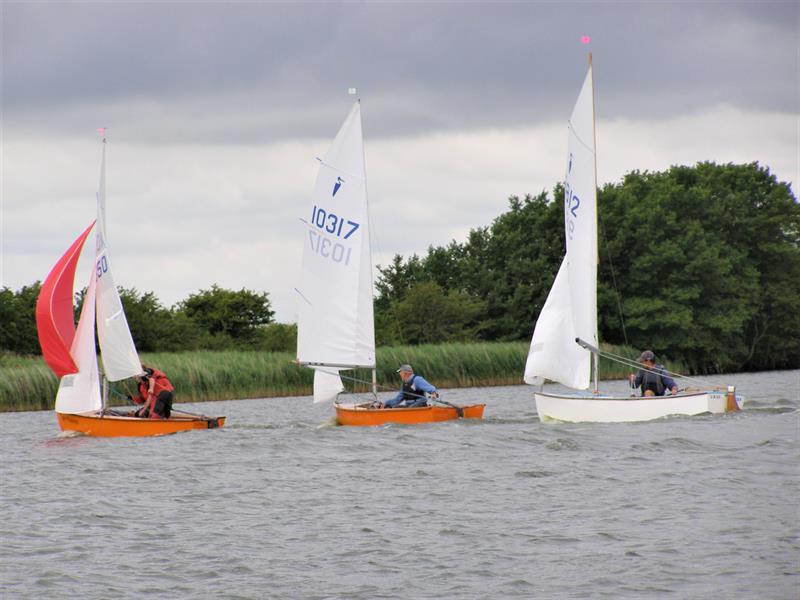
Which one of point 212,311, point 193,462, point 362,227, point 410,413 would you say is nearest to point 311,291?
point 362,227

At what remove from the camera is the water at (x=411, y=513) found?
37.1 feet

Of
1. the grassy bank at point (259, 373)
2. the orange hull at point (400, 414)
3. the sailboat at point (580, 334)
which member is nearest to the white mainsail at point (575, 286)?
the sailboat at point (580, 334)

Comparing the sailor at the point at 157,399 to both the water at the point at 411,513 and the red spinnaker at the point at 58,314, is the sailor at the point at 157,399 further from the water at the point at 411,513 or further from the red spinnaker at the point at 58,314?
the red spinnaker at the point at 58,314

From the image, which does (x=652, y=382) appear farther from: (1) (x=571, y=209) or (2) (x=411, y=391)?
(2) (x=411, y=391)

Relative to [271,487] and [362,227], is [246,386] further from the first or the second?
[271,487]

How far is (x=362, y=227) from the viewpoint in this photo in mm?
26203

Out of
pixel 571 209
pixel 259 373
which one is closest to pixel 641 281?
pixel 259 373

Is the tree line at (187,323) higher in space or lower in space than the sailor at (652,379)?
higher

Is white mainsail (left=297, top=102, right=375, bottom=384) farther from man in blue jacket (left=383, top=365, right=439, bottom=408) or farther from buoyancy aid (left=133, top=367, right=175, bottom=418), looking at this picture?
buoyancy aid (left=133, top=367, right=175, bottom=418)

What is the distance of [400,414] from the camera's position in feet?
76.2

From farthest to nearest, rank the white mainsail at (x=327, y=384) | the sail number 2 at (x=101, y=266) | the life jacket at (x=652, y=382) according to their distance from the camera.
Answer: the white mainsail at (x=327, y=384) → the life jacket at (x=652, y=382) → the sail number 2 at (x=101, y=266)

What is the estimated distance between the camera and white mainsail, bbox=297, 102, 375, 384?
84.5 ft

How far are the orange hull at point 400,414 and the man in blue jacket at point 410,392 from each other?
0.92 ft

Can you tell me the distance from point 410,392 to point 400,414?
81 centimetres
